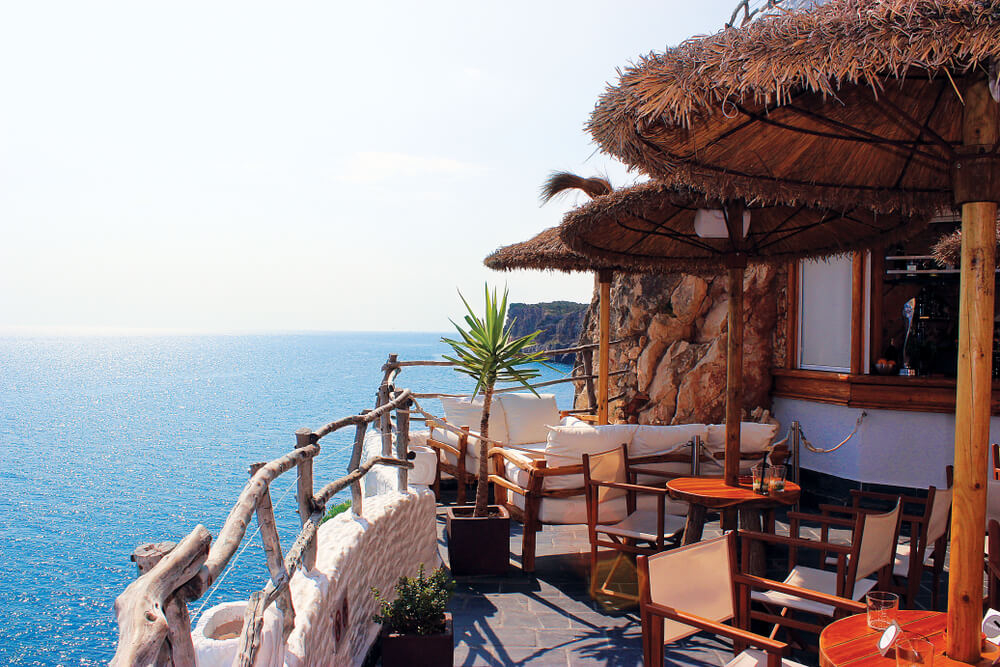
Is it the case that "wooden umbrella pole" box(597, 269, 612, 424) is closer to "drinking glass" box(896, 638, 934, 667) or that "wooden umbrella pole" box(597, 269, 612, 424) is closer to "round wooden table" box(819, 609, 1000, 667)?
"round wooden table" box(819, 609, 1000, 667)

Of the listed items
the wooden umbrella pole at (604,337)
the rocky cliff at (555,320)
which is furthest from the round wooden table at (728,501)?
the rocky cliff at (555,320)

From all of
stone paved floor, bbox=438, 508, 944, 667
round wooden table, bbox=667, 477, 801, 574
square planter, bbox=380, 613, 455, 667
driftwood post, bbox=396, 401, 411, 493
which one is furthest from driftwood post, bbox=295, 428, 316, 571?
round wooden table, bbox=667, 477, 801, 574

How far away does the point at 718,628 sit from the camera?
220 centimetres

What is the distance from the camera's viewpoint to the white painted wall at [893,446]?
6.43 meters

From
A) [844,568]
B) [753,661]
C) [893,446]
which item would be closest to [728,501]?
[844,568]

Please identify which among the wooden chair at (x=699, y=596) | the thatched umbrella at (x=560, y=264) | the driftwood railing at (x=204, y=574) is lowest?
the wooden chair at (x=699, y=596)

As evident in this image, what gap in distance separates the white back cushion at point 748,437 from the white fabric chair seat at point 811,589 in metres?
1.52

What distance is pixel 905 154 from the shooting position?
3.04m

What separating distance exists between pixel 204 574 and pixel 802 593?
215 centimetres

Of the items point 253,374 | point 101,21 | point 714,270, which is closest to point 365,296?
point 253,374

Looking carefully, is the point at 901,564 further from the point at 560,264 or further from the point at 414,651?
the point at 560,264

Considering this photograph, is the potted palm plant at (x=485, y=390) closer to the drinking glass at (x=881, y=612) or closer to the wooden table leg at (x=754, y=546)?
the wooden table leg at (x=754, y=546)

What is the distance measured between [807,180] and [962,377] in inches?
56.3

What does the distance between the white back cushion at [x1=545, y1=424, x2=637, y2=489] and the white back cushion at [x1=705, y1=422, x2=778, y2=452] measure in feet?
2.30
